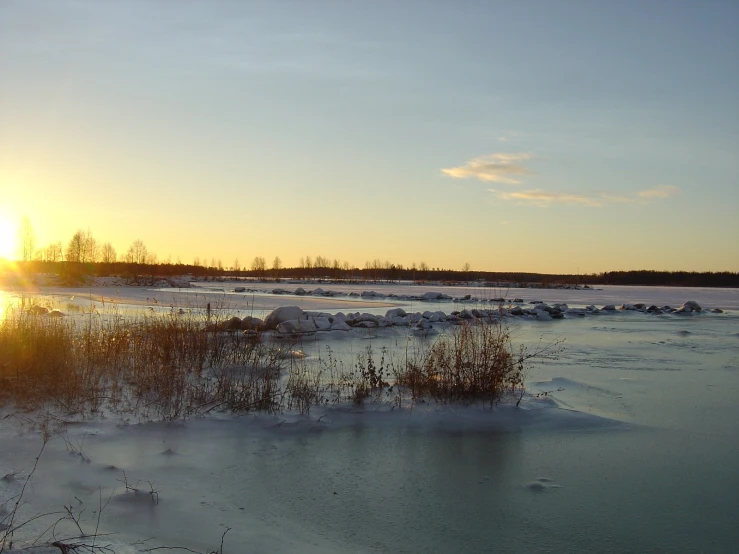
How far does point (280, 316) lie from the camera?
16203mm

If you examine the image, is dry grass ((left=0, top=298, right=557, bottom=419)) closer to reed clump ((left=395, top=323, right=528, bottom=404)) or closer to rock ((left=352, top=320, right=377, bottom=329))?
reed clump ((left=395, top=323, right=528, bottom=404))

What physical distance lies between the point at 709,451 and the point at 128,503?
18.6 ft

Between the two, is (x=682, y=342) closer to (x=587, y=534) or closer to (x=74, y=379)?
(x=587, y=534)

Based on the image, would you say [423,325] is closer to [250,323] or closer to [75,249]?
[250,323]

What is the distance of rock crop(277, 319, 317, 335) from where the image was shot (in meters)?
15.1

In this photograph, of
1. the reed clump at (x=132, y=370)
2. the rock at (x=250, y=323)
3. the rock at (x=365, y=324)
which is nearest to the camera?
the reed clump at (x=132, y=370)

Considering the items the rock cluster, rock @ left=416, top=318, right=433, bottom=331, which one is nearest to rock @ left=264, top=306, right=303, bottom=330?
the rock cluster

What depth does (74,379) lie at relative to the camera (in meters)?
7.42

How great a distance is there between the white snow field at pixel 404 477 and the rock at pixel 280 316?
862 centimetres

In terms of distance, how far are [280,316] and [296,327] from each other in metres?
1.02

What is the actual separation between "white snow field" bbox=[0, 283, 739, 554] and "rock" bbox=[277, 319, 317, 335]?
25.6 feet

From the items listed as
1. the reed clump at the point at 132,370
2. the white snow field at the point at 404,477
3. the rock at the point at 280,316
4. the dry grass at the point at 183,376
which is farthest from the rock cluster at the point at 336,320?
the white snow field at the point at 404,477

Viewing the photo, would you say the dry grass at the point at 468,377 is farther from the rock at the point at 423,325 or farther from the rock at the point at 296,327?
the rock at the point at 423,325

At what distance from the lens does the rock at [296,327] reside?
15.1m
